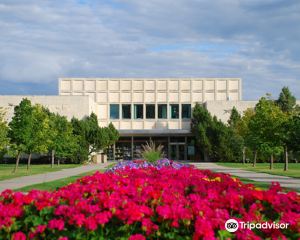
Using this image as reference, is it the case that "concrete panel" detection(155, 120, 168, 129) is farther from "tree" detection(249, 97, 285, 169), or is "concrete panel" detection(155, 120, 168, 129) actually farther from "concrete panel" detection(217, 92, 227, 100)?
"tree" detection(249, 97, 285, 169)

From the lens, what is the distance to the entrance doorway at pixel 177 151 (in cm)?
6856

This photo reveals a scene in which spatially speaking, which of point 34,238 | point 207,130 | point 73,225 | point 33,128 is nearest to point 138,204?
point 73,225

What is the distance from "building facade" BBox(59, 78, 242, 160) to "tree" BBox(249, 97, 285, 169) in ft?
87.8

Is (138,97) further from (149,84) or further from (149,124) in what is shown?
(149,124)

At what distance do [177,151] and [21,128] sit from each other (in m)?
36.1

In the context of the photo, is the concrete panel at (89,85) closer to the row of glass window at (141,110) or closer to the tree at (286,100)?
the row of glass window at (141,110)

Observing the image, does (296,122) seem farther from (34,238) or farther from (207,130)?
(207,130)

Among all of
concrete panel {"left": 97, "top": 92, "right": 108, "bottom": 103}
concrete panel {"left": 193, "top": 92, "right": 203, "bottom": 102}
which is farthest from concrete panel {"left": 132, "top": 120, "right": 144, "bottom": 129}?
concrete panel {"left": 193, "top": 92, "right": 203, "bottom": 102}

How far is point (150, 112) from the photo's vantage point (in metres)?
69.2

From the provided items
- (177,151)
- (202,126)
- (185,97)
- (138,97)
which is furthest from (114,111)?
(202,126)

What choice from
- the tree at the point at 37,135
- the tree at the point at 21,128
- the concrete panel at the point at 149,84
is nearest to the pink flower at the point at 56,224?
the tree at the point at 21,128

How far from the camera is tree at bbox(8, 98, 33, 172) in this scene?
114ft

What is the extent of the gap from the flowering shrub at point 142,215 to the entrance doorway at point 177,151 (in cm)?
6260

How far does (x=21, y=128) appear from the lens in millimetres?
35062
